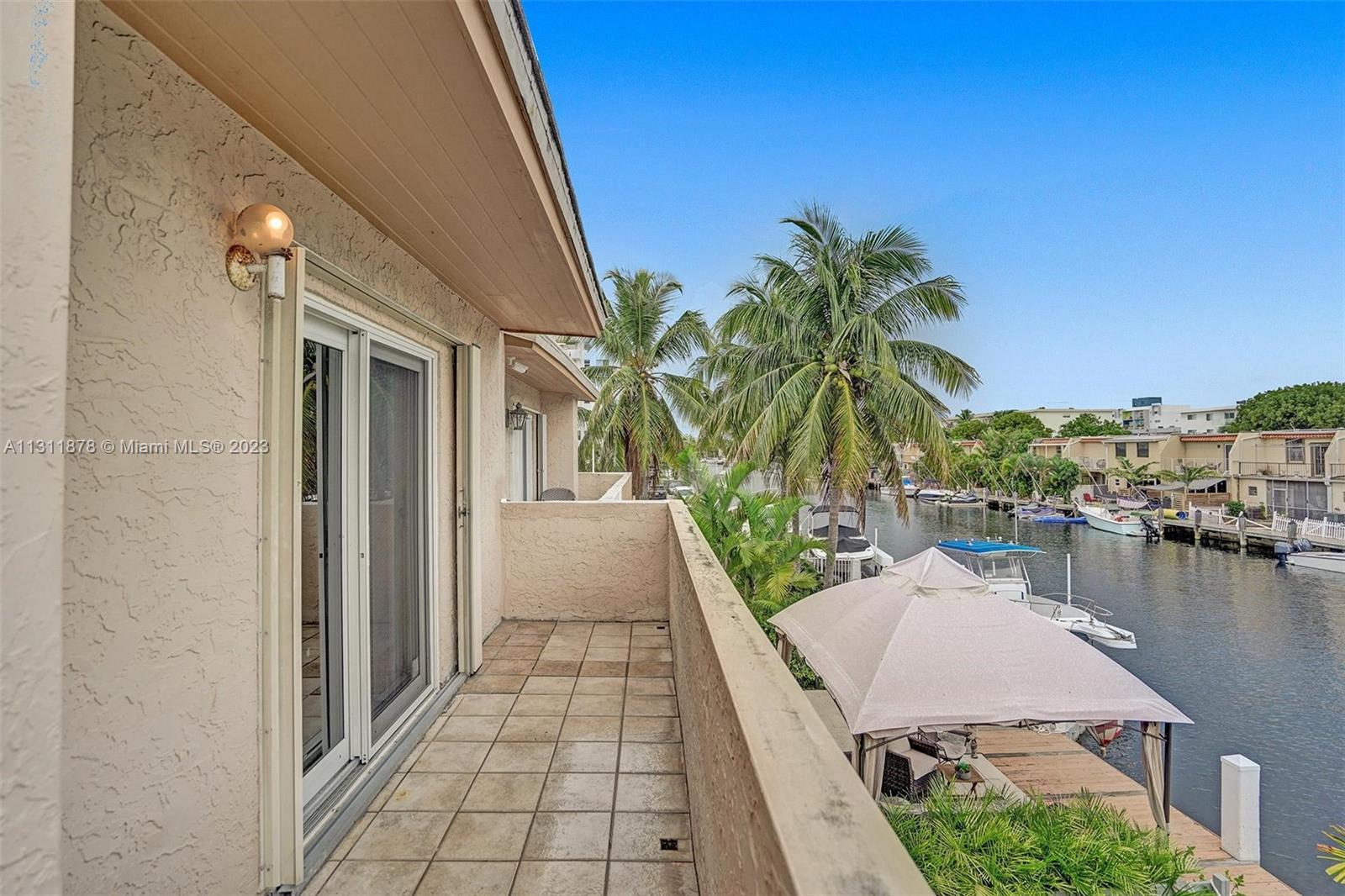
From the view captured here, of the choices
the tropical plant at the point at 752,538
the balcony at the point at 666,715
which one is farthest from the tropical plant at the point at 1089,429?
the balcony at the point at 666,715

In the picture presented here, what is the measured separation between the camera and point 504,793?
3.07m

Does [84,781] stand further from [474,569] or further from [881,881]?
[474,569]

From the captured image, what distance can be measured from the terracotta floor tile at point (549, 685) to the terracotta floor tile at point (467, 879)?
1.76m

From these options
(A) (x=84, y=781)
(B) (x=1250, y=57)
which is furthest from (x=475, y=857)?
(B) (x=1250, y=57)

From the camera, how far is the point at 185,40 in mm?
1705

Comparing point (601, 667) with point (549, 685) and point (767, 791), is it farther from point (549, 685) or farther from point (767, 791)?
point (767, 791)

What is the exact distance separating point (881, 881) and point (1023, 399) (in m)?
96.7

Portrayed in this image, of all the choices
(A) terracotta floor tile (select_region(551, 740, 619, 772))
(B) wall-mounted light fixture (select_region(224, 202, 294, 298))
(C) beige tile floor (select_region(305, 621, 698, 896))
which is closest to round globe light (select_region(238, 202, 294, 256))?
(B) wall-mounted light fixture (select_region(224, 202, 294, 298))

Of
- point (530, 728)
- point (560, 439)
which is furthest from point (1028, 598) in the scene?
point (530, 728)

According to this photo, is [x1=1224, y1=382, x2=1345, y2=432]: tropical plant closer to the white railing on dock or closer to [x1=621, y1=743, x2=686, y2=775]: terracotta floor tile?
the white railing on dock

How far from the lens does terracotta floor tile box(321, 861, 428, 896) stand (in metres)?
2.40

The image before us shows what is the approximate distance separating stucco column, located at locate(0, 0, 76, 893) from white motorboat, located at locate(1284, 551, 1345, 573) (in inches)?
1647

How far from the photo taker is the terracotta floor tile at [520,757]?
10.9 feet

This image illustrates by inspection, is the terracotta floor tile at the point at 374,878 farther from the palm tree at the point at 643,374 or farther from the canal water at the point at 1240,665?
the palm tree at the point at 643,374
